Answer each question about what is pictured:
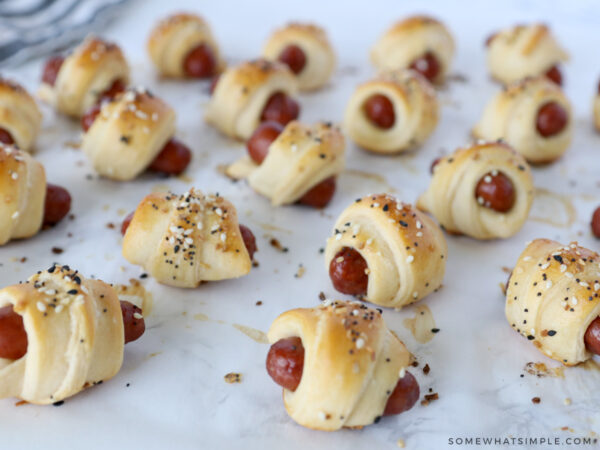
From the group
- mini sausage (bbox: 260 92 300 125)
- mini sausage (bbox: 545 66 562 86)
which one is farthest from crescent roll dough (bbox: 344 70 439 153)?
mini sausage (bbox: 545 66 562 86)

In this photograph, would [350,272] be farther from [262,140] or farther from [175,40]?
[175,40]

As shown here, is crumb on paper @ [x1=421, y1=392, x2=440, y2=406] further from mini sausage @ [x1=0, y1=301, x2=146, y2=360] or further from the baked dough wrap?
the baked dough wrap

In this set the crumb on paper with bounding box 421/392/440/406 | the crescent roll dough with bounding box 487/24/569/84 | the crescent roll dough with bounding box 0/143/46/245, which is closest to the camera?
the crumb on paper with bounding box 421/392/440/406

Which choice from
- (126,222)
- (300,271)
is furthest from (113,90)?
(300,271)

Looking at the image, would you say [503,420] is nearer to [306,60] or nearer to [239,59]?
[306,60]

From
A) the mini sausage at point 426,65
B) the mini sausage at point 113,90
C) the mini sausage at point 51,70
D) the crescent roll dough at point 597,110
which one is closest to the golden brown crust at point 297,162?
the mini sausage at point 113,90

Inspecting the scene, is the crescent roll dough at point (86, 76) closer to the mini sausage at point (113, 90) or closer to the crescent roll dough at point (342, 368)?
the mini sausage at point (113, 90)

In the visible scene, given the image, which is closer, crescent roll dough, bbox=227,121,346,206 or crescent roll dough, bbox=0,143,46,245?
crescent roll dough, bbox=0,143,46,245
